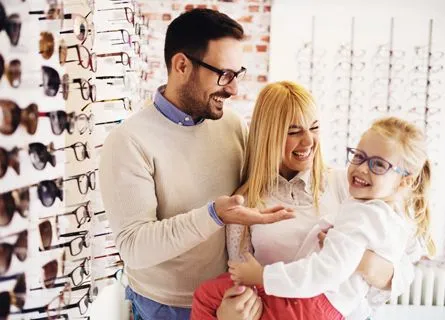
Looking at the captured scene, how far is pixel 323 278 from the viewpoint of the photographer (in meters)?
1.41

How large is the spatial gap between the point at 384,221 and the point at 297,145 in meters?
0.41

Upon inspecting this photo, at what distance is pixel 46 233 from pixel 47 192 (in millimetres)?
112

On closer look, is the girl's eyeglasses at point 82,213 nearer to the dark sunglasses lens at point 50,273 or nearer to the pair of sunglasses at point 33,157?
the dark sunglasses lens at point 50,273

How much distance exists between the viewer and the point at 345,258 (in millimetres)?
1419

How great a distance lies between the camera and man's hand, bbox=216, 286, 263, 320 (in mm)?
1438

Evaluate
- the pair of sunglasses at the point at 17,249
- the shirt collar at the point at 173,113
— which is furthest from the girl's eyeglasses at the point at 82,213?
the shirt collar at the point at 173,113

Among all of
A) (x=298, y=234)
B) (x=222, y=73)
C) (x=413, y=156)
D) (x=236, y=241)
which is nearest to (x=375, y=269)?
(x=298, y=234)

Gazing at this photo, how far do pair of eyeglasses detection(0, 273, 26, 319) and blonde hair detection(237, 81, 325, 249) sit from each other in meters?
0.81

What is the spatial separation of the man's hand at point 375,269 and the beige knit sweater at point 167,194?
0.47 metres

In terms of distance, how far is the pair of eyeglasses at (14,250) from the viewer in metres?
1.00

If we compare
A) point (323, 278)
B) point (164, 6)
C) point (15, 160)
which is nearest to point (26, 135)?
point (15, 160)

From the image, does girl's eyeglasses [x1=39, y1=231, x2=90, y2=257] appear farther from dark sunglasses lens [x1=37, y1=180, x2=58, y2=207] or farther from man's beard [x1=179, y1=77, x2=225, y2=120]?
man's beard [x1=179, y1=77, x2=225, y2=120]

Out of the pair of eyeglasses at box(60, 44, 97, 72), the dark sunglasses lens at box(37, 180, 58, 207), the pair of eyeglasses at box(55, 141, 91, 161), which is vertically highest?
the pair of eyeglasses at box(60, 44, 97, 72)

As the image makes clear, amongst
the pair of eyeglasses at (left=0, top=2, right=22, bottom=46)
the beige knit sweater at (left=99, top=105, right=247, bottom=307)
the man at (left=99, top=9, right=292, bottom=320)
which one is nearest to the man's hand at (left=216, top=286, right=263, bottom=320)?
the man at (left=99, top=9, right=292, bottom=320)
